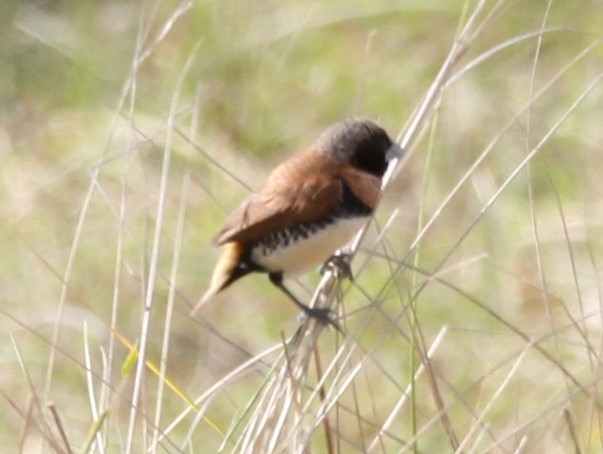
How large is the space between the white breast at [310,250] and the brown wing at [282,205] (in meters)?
0.06

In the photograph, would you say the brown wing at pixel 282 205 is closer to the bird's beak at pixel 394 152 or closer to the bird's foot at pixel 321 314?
the bird's beak at pixel 394 152

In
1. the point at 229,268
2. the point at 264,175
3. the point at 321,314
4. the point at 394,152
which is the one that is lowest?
the point at 264,175

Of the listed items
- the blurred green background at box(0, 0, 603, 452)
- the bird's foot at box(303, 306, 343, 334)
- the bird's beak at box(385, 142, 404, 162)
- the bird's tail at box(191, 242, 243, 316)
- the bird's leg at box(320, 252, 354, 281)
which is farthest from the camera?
the blurred green background at box(0, 0, 603, 452)

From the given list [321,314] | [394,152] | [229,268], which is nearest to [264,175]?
[229,268]

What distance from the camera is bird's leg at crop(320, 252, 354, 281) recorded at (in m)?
3.67

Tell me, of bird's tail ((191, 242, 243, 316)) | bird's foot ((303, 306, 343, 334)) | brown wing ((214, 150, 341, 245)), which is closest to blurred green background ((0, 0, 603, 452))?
bird's tail ((191, 242, 243, 316))

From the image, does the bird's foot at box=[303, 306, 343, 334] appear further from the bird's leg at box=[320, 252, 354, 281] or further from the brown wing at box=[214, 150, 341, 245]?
the brown wing at box=[214, 150, 341, 245]

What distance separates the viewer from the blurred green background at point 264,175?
5.27 metres

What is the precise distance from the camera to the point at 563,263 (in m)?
5.60

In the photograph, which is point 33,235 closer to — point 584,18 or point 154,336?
point 154,336

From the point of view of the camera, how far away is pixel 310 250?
394 centimetres

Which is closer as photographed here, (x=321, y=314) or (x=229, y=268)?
(x=321, y=314)

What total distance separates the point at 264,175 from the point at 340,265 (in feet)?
8.93

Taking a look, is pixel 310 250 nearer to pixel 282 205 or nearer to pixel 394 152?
pixel 282 205
